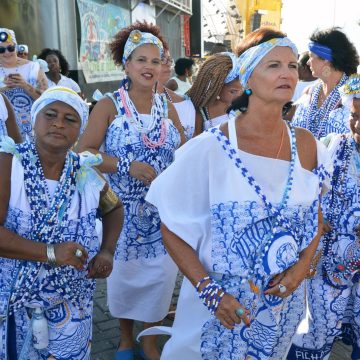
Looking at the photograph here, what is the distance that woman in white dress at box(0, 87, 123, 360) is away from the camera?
7.17 ft

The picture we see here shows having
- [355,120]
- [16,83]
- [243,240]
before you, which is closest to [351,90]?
[355,120]

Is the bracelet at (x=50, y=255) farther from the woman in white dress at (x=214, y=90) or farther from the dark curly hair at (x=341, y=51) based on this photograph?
the dark curly hair at (x=341, y=51)

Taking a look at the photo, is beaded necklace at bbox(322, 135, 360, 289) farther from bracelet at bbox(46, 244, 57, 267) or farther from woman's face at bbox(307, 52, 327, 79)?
bracelet at bbox(46, 244, 57, 267)

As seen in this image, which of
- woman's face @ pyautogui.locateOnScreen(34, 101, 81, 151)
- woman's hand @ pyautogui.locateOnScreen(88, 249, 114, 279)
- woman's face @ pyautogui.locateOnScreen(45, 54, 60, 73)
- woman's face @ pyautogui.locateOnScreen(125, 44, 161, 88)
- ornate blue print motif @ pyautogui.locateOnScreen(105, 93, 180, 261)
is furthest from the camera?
woman's face @ pyautogui.locateOnScreen(45, 54, 60, 73)

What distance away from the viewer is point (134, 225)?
3424 millimetres

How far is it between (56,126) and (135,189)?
1.17m

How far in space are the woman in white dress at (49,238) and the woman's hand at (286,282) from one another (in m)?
0.84

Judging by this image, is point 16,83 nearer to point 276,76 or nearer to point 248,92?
point 248,92

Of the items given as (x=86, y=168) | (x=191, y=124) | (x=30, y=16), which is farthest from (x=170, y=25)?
(x=86, y=168)

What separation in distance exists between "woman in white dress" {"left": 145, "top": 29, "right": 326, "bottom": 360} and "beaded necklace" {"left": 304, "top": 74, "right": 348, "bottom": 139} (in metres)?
1.27

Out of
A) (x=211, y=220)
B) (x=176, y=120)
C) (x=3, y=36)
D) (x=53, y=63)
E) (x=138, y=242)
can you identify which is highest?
(x=3, y=36)

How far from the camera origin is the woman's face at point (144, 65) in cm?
346

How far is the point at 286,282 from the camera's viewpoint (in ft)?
6.86

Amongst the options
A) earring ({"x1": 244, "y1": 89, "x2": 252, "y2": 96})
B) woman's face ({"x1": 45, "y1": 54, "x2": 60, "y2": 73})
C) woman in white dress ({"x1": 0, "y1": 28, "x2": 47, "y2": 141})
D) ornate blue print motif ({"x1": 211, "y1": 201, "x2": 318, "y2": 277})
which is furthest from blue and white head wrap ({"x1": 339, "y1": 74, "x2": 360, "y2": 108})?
woman's face ({"x1": 45, "y1": 54, "x2": 60, "y2": 73})
